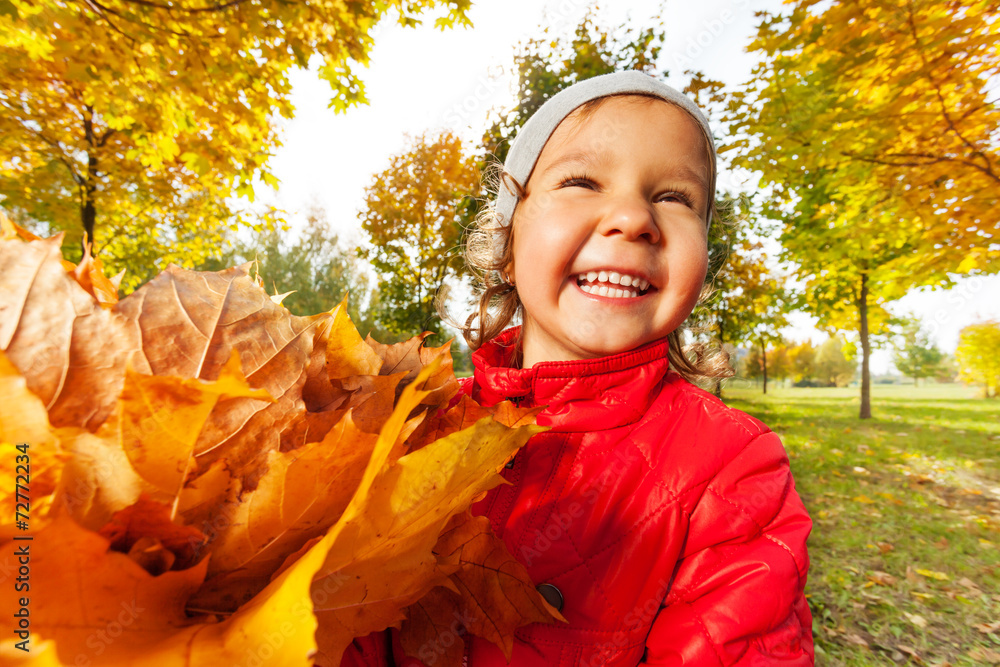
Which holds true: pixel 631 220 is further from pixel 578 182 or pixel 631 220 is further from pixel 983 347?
pixel 983 347

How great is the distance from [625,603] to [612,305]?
0.69 metres

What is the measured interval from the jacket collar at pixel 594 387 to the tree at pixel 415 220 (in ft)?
29.8

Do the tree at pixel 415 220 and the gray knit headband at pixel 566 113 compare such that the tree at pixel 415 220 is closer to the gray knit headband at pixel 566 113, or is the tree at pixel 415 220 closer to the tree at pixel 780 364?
the gray knit headband at pixel 566 113

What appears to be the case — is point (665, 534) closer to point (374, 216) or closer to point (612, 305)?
point (612, 305)

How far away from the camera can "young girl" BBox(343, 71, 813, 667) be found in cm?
98

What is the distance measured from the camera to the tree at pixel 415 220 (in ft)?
35.8

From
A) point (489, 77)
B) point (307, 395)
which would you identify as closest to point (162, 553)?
point (307, 395)

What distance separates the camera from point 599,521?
1.07 m

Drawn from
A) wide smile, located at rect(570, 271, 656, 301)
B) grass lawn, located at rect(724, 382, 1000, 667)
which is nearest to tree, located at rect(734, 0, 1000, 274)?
grass lawn, located at rect(724, 382, 1000, 667)

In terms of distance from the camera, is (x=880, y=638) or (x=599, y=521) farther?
(x=880, y=638)

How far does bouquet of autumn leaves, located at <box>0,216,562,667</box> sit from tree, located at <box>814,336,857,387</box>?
46.2 m

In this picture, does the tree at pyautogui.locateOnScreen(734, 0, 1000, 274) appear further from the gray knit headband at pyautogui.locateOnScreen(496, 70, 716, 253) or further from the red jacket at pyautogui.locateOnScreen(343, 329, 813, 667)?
the red jacket at pyautogui.locateOnScreen(343, 329, 813, 667)

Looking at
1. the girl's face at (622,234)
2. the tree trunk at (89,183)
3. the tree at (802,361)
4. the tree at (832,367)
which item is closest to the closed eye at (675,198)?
the girl's face at (622,234)

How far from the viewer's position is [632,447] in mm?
1164
